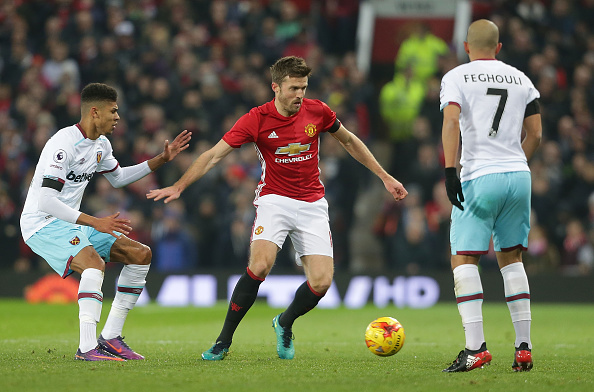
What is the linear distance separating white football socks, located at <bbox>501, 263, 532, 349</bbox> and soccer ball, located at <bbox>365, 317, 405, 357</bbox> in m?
1.00

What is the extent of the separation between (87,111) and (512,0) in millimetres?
14656

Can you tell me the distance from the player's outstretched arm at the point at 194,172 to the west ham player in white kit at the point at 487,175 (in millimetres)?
1821

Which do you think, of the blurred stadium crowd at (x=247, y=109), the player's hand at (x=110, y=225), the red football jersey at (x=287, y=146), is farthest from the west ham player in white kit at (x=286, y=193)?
the blurred stadium crowd at (x=247, y=109)

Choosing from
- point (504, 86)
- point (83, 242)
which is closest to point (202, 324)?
point (83, 242)

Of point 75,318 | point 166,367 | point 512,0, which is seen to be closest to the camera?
point 166,367

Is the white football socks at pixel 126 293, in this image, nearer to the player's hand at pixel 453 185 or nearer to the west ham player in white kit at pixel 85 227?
the west ham player in white kit at pixel 85 227

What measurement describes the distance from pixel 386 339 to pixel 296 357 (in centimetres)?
80

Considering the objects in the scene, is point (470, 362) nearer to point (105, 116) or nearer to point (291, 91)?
point (291, 91)

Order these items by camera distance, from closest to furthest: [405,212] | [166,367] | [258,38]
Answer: [166,367] < [405,212] < [258,38]

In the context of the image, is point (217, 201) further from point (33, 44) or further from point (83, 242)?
point (83, 242)

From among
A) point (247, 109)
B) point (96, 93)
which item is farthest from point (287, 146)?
point (247, 109)

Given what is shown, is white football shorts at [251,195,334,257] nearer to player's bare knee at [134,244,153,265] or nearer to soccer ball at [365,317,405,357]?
soccer ball at [365,317,405,357]

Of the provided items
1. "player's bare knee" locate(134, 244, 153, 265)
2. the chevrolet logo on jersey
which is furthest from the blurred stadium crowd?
the chevrolet logo on jersey

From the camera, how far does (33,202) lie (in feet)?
24.0
